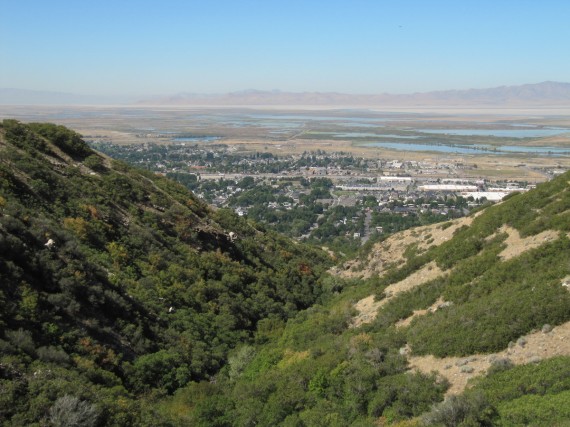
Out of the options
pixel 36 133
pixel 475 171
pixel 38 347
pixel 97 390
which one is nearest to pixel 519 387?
pixel 97 390

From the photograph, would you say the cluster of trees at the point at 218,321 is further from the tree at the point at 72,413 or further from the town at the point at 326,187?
the town at the point at 326,187

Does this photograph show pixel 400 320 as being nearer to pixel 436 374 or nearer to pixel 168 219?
pixel 436 374

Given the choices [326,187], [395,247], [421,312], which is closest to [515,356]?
[421,312]

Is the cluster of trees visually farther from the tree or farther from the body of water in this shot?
the body of water

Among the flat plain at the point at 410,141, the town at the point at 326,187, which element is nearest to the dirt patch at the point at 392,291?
the town at the point at 326,187

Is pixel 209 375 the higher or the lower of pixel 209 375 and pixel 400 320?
the lower

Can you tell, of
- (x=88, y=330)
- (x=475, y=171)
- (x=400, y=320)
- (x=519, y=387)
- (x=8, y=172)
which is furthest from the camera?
(x=475, y=171)
